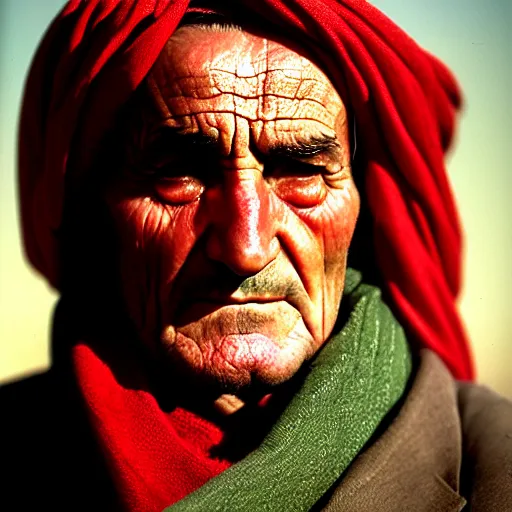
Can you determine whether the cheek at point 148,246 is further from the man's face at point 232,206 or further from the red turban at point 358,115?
the red turban at point 358,115

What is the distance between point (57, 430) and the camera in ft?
7.54

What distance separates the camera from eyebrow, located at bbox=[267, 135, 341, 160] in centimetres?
190

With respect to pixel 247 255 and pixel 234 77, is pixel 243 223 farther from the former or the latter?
pixel 234 77

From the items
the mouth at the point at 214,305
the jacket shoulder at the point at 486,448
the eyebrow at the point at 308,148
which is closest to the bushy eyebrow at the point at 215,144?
the eyebrow at the point at 308,148

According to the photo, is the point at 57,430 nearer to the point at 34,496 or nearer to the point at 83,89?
the point at 34,496

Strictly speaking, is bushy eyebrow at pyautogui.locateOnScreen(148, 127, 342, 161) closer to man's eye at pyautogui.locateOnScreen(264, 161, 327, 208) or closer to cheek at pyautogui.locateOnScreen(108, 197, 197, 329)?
man's eye at pyautogui.locateOnScreen(264, 161, 327, 208)

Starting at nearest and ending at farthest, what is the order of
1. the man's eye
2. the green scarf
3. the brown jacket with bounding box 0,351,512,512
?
the green scarf < the brown jacket with bounding box 0,351,512,512 < the man's eye

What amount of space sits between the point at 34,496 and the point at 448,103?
69.3 inches

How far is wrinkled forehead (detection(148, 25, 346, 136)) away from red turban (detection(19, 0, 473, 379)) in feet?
0.16

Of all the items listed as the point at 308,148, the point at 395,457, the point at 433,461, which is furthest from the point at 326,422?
the point at 308,148

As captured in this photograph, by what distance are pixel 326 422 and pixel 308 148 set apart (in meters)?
0.72

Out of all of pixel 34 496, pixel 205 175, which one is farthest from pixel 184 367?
pixel 34 496

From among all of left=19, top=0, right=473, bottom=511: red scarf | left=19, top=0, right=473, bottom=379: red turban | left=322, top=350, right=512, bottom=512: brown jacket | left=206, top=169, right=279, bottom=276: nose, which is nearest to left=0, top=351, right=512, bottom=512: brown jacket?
left=322, top=350, right=512, bottom=512: brown jacket

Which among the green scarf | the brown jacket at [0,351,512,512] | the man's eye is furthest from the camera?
the man's eye
